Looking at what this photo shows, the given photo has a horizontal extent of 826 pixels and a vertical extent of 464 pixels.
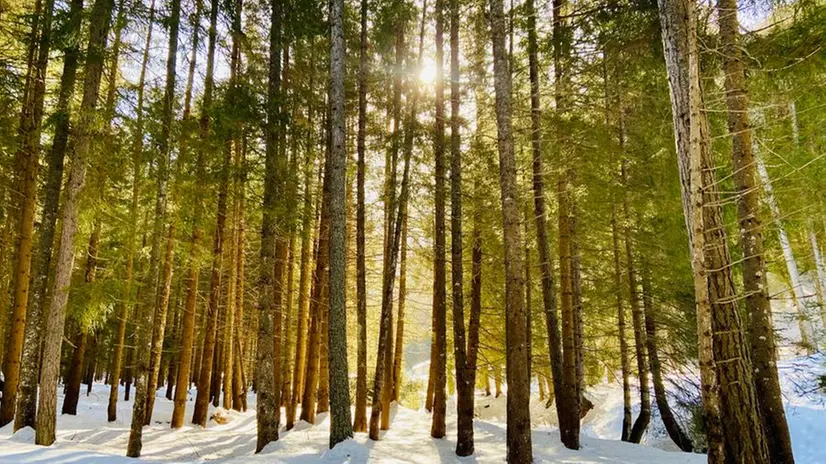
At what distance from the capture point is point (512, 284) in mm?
6996

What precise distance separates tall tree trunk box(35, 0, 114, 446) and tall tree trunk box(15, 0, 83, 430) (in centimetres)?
27

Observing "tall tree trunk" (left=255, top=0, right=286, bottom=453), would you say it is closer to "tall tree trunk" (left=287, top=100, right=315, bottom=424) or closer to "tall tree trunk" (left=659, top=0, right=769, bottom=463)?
"tall tree trunk" (left=287, top=100, right=315, bottom=424)

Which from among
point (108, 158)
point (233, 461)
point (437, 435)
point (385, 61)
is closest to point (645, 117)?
point (385, 61)

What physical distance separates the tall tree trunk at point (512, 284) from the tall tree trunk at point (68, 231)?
629 centimetres

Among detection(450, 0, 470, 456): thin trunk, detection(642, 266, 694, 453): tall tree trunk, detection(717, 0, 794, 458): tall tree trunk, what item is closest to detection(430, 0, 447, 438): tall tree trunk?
detection(450, 0, 470, 456): thin trunk

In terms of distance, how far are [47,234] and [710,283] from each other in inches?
455

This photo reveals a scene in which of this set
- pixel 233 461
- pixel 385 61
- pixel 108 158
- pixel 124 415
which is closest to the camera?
pixel 233 461

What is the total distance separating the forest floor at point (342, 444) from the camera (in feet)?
22.0

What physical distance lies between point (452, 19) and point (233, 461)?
9088mm

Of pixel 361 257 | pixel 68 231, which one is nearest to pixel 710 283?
pixel 361 257

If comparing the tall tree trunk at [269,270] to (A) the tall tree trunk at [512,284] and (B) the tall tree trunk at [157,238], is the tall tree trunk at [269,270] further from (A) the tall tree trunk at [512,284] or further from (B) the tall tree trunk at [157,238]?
(A) the tall tree trunk at [512,284]

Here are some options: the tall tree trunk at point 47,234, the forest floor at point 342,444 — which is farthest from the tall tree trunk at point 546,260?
the tall tree trunk at point 47,234

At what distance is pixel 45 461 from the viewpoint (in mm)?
4910

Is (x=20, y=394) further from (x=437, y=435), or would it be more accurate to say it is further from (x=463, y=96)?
(x=463, y=96)
